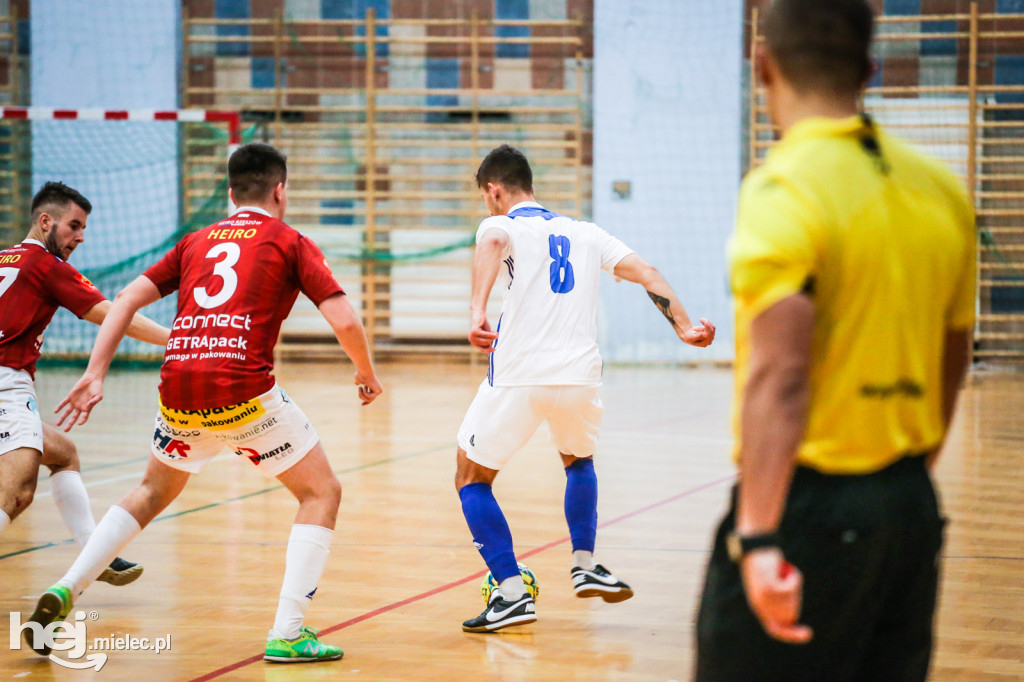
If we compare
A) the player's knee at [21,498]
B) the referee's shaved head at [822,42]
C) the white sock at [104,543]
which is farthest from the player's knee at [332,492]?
the referee's shaved head at [822,42]

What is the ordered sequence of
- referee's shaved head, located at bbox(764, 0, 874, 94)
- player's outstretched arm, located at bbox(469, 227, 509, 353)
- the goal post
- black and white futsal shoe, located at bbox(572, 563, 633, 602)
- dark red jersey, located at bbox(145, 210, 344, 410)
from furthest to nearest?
1. the goal post
2. black and white futsal shoe, located at bbox(572, 563, 633, 602)
3. player's outstretched arm, located at bbox(469, 227, 509, 353)
4. dark red jersey, located at bbox(145, 210, 344, 410)
5. referee's shaved head, located at bbox(764, 0, 874, 94)

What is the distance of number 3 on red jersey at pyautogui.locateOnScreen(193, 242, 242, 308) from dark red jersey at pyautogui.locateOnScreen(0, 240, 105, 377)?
3.17 feet

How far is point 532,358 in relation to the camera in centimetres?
431

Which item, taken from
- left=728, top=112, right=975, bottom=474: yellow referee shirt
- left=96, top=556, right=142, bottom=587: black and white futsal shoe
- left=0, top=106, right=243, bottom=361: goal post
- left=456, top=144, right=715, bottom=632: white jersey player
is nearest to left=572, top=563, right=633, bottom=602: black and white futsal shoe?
left=456, top=144, right=715, bottom=632: white jersey player

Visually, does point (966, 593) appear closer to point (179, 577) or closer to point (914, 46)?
point (179, 577)

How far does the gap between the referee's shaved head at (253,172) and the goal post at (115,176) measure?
12.2 metres

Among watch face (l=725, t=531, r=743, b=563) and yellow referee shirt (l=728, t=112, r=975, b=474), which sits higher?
yellow referee shirt (l=728, t=112, r=975, b=474)

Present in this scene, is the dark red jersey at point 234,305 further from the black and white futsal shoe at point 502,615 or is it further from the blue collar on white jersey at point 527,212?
the black and white futsal shoe at point 502,615

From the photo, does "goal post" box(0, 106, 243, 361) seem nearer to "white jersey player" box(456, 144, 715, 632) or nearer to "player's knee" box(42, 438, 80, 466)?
"player's knee" box(42, 438, 80, 466)

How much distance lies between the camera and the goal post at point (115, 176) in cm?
1570

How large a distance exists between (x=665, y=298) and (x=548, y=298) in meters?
0.46

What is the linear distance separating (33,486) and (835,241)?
12.1 ft

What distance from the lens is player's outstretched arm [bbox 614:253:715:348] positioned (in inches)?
169

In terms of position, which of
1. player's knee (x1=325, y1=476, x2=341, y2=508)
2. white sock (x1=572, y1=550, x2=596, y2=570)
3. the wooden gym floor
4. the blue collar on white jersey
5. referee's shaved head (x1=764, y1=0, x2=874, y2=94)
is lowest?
the wooden gym floor
